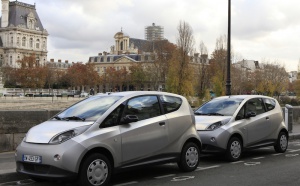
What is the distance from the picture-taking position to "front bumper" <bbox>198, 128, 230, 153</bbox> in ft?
32.7

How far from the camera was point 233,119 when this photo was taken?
34.4 feet

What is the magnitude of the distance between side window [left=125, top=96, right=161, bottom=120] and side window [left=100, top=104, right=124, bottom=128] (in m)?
0.17

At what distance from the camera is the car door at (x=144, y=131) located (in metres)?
7.47

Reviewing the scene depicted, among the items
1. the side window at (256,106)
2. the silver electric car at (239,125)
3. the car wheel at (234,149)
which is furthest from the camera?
the side window at (256,106)

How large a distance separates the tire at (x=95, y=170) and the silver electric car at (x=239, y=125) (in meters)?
3.72

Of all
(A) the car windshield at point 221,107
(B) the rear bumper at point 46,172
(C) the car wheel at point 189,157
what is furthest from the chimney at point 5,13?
(B) the rear bumper at point 46,172

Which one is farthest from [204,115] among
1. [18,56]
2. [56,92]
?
[18,56]

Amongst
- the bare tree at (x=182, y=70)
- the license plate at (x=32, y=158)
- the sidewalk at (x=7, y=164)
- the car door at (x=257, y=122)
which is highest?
the bare tree at (x=182, y=70)

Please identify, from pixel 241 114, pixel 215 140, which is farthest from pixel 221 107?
pixel 215 140

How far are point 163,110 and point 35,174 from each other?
2.95m

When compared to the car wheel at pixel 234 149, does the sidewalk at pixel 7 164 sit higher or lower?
lower

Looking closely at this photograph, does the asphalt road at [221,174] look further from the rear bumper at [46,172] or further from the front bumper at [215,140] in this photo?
the rear bumper at [46,172]

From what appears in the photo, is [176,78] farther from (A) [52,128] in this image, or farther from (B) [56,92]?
(B) [56,92]

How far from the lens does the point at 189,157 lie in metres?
8.87
